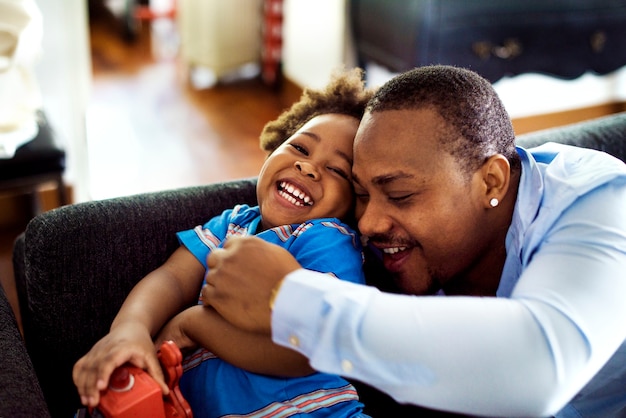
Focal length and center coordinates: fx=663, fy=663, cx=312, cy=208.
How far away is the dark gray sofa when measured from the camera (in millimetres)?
1225

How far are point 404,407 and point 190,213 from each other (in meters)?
0.58

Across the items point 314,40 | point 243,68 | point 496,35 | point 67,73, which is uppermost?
point 496,35

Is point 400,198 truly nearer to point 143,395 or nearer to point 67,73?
point 143,395

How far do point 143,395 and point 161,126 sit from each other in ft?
9.95

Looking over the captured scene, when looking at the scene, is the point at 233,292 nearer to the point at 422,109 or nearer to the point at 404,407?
the point at 422,109

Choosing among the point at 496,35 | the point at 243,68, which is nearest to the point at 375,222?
the point at 496,35

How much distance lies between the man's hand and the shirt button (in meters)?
0.05

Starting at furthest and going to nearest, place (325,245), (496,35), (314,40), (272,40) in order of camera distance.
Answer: (272,40)
(314,40)
(496,35)
(325,245)

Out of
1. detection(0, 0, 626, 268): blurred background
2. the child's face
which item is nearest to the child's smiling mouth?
the child's face

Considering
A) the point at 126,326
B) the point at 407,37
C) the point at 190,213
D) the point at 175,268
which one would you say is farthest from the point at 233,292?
the point at 407,37

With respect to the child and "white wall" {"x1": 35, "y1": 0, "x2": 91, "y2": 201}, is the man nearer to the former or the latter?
the child

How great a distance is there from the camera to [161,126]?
3.78 metres

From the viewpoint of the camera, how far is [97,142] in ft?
11.7

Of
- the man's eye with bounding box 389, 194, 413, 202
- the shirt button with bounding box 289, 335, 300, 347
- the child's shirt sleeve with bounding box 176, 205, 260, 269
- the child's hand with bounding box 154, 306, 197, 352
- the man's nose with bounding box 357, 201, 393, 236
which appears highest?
the man's eye with bounding box 389, 194, 413, 202
